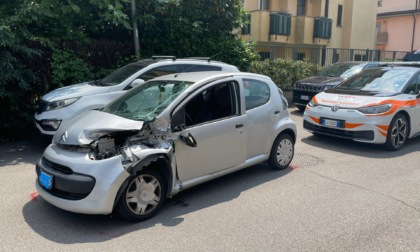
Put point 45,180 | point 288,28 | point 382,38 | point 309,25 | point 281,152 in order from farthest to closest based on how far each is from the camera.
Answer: point 382,38
point 309,25
point 288,28
point 281,152
point 45,180

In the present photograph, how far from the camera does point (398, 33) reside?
1439 inches

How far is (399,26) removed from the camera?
36.4 metres

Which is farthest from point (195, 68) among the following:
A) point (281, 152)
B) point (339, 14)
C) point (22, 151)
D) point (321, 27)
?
point (339, 14)

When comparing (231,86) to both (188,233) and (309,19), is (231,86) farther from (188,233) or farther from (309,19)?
(309,19)

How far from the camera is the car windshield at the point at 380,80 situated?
7.90 meters

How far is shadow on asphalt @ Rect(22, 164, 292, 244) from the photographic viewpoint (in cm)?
384

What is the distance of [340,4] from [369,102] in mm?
20621

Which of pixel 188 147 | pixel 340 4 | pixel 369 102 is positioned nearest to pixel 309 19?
pixel 340 4

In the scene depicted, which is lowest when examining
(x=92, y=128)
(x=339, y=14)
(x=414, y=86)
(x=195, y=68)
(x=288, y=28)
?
(x=92, y=128)

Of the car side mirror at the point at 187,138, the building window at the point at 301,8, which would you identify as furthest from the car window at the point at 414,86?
the building window at the point at 301,8

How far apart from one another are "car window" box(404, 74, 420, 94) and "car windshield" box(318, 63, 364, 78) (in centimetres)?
421

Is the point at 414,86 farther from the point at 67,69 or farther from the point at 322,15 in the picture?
the point at 322,15

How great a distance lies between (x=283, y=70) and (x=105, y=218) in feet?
35.7

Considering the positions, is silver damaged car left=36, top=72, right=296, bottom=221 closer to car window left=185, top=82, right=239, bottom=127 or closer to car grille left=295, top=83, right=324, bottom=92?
car window left=185, top=82, right=239, bottom=127
